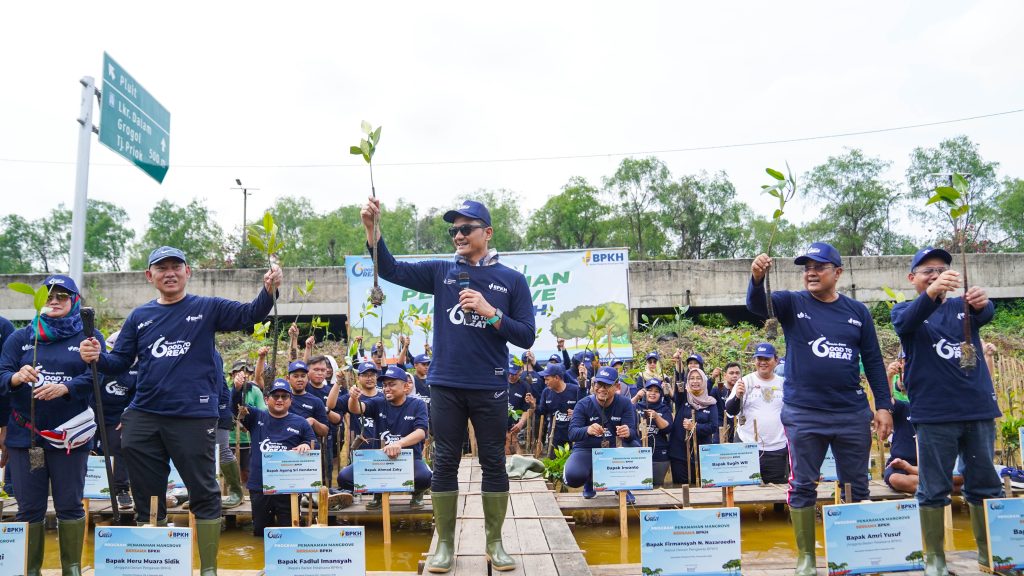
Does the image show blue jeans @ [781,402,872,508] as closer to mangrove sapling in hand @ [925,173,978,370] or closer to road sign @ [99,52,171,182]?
mangrove sapling in hand @ [925,173,978,370]

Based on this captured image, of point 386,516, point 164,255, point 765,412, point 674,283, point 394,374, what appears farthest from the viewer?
point 674,283

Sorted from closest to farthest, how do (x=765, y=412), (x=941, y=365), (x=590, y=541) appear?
1. (x=941, y=365)
2. (x=590, y=541)
3. (x=765, y=412)

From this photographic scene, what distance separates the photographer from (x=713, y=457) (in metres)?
6.19

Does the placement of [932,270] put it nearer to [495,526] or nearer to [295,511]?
[495,526]

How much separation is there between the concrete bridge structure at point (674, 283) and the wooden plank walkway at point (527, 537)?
12.5 metres

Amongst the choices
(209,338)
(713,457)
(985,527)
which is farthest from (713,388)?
(209,338)

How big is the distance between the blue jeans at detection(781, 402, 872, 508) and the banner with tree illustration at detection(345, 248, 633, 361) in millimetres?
8432

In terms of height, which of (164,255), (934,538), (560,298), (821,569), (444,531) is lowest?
(821,569)

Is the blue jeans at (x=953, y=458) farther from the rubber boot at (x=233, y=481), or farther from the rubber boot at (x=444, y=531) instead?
the rubber boot at (x=233, y=481)

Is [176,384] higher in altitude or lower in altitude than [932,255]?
lower

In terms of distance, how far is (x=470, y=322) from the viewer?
3.74 metres

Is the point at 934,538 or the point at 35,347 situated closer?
the point at 934,538

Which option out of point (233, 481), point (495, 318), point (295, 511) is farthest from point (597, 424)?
point (233, 481)

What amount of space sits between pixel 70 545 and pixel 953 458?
521 cm
